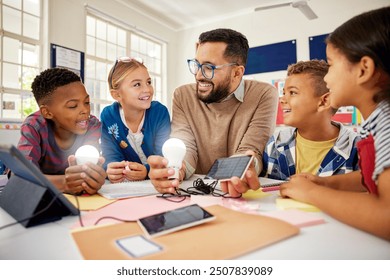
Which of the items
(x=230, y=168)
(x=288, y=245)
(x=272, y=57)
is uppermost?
(x=272, y=57)

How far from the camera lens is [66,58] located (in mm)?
4008

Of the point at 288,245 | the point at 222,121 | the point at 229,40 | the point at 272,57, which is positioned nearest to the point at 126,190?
the point at 288,245

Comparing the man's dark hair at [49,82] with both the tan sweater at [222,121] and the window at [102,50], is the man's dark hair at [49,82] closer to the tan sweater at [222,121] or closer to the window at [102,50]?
the tan sweater at [222,121]

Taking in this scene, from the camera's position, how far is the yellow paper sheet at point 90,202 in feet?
2.46

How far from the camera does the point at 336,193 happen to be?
25.9 inches

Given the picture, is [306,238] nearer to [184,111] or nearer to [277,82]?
[184,111]

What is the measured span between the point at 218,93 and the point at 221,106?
0.26ft

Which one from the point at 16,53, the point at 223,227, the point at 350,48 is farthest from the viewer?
the point at 16,53

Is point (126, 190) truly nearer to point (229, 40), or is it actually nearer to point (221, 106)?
point (221, 106)

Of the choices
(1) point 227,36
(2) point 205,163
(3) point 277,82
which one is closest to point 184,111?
(2) point 205,163

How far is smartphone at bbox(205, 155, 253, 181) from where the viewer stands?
0.81m

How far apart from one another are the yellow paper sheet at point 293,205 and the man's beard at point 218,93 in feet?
2.93

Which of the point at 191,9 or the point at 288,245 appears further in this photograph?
the point at 191,9
